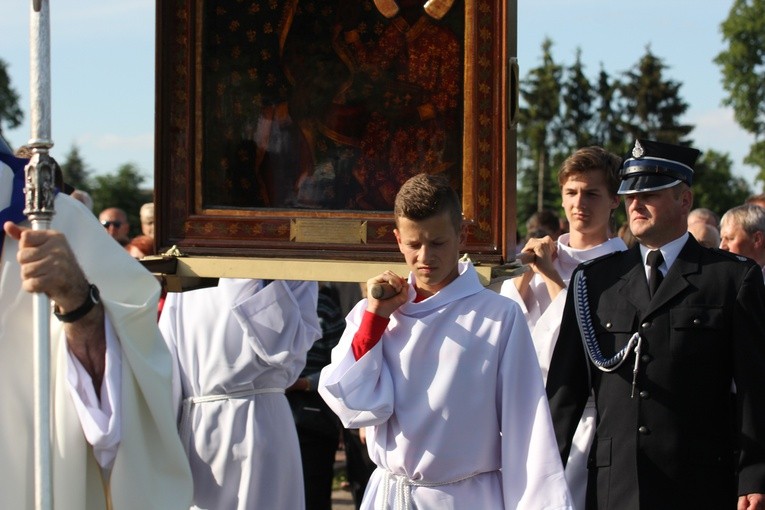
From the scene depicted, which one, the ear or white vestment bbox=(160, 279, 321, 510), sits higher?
the ear

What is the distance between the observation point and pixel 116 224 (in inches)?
416

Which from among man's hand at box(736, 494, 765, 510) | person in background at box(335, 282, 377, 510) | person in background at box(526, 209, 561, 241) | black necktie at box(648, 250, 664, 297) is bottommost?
person in background at box(335, 282, 377, 510)

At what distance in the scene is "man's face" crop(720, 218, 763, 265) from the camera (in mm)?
7715

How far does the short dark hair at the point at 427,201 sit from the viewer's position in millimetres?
4477

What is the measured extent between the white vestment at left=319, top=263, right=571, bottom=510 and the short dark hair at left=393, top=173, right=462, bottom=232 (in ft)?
0.87

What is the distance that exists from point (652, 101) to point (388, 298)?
233 feet

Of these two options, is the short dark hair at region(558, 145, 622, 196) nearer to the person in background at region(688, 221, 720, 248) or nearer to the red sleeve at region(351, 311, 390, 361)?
the red sleeve at region(351, 311, 390, 361)

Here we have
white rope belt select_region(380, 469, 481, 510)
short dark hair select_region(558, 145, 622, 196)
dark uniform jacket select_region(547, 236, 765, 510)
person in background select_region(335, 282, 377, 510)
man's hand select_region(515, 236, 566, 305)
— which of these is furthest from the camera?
person in background select_region(335, 282, 377, 510)

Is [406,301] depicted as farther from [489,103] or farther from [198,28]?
[198,28]

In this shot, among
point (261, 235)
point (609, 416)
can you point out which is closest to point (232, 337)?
point (261, 235)

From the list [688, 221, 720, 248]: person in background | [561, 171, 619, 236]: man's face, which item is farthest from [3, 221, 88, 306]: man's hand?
[688, 221, 720, 248]: person in background

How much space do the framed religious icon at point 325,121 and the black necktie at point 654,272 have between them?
21.0 inches

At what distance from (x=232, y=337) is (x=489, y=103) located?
6.57 ft

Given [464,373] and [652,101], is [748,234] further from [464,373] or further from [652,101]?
[652,101]
